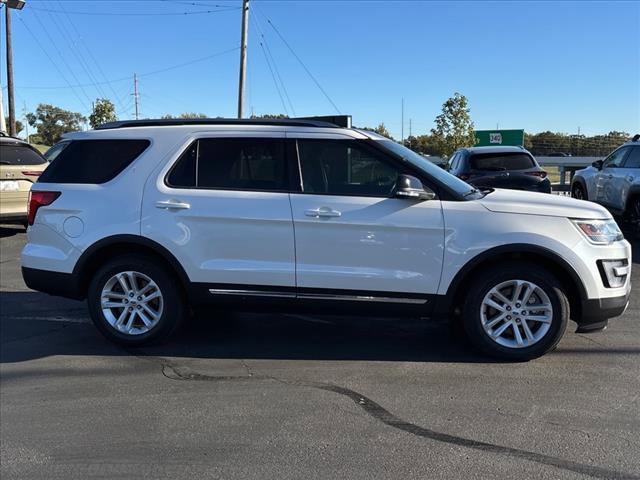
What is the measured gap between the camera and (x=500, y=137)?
124ft

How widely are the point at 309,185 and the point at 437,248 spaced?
3.76 ft

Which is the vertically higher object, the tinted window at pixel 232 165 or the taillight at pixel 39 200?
the tinted window at pixel 232 165

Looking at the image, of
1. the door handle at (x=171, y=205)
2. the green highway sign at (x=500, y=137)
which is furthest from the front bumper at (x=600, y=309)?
the green highway sign at (x=500, y=137)

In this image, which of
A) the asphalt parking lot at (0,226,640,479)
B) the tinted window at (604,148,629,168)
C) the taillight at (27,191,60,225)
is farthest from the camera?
the tinted window at (604,148,629,168)

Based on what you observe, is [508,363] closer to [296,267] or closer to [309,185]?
[296,267]

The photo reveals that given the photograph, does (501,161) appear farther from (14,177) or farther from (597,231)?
(14,177)

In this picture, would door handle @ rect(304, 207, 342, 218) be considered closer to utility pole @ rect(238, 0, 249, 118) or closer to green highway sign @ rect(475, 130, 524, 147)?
utility pole @ rect(238, 0, 249, 118)

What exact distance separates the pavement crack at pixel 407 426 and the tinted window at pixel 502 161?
7.57m

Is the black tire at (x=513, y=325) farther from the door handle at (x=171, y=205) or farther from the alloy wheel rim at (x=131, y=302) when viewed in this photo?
the alloy wheel rim at (x=131, y=302)

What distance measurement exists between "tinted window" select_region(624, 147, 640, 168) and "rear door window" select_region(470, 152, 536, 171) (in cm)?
159

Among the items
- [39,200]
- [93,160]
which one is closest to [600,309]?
[93,160]

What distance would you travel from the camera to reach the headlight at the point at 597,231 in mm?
4394

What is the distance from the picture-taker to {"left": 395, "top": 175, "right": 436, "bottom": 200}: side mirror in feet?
14.4

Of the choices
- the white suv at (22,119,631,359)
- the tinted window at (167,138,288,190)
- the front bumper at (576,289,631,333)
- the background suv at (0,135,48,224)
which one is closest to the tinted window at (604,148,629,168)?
the white suv at (22,119,631,359)
